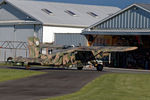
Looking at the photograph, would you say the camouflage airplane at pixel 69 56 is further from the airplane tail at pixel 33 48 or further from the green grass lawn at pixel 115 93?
the green grass lawn at pixel 115 93

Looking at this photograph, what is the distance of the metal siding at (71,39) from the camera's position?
2255 inches

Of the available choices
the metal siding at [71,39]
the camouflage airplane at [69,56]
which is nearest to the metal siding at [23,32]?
the metal siding at [71,39]

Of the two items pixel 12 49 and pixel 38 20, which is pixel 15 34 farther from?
pixel 38 20

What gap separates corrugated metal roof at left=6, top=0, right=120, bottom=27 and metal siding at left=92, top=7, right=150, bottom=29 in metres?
11.0

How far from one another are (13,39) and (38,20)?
23.4 ft

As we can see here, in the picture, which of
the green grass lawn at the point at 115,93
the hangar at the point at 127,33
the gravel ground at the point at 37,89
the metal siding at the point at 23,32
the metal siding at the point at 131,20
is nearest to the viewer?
the green grass lawn at the point at 115,93

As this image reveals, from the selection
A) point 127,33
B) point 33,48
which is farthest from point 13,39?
point 33,48

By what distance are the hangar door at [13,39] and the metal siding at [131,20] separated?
570 inches

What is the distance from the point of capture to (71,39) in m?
58.0

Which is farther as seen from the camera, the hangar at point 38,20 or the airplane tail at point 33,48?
the hangar at point 38,20

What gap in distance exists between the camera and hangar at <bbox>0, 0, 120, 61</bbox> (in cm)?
6188

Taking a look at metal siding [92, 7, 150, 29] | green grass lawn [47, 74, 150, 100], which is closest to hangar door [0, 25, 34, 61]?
metal siding [92, 7, 150, 29]

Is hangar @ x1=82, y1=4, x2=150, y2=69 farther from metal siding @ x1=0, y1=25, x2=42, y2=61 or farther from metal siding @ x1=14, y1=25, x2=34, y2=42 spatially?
metal siding @ x1=14, y1=25, x2=34, y2=42

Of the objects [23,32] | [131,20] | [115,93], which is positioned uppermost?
[131,20]
